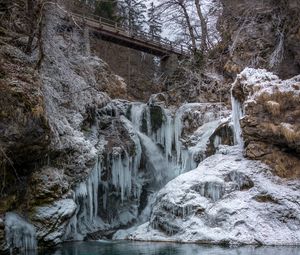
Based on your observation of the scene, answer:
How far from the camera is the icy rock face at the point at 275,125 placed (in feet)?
41.8

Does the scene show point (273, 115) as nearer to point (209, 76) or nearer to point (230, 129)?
point (230, 129)

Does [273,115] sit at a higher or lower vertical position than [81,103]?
lower

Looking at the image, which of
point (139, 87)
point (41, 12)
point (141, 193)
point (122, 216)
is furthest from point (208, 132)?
point (139, 87)

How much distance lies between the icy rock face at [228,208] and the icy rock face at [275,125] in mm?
390

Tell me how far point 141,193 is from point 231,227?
4.96 metres

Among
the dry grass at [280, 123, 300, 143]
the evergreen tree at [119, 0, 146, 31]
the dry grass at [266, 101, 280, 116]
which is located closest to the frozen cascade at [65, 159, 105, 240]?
the dry grass at [266, 101, 280, 116]

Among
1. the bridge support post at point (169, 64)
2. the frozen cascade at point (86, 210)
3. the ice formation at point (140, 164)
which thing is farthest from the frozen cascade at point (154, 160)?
the bridge support post at point (169, 64)

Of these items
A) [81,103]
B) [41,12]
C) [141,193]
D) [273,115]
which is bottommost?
[141,193]

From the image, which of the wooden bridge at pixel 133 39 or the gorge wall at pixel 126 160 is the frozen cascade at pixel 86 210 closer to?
the gorge wall at pixel 126 160

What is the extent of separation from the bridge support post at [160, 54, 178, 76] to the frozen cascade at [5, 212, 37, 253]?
14850 millimetres

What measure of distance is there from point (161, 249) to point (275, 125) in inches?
189

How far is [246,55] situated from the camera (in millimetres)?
18875

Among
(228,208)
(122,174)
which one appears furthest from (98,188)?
(228,208)

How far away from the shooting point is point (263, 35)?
715 inches
